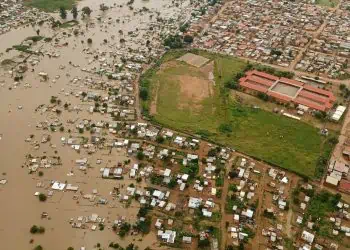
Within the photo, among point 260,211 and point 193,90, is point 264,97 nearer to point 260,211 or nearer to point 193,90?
point 193,90

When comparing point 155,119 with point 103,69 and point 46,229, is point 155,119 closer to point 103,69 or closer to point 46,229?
point 103,69

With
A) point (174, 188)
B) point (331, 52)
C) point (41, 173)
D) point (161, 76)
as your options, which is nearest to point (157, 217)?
point (174, 188)

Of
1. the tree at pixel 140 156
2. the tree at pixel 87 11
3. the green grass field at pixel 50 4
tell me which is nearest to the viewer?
the tree at pixel 140 156

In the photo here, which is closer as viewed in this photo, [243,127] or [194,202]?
[194,202]

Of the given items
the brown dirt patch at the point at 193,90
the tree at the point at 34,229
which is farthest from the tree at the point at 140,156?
the tree at the point at 34,229

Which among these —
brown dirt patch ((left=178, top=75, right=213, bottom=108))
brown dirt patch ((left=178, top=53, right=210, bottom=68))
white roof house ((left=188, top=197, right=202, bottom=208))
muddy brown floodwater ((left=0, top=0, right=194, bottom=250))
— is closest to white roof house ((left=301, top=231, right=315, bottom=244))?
white roof house ((left=188, top=197, right=202, bottom=208))

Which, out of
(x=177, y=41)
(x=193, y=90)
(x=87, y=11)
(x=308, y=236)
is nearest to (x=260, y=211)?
(x=308, y=236)

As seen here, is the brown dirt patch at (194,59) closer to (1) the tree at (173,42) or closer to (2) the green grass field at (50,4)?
(1) the tree at (173,42)
